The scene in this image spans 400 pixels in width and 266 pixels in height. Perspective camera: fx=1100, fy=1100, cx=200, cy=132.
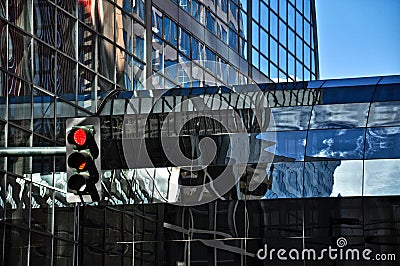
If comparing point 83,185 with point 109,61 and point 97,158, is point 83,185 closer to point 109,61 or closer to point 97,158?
point 97,158

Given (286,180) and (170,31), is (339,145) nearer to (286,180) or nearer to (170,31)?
(286,180)

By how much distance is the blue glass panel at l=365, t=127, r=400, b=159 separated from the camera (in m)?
34.3

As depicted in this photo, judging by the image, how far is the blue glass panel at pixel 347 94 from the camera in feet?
117

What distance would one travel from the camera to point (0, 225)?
31.5 meters

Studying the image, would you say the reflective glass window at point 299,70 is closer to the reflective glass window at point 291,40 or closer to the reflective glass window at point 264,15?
the reflective glass window at point 291,40

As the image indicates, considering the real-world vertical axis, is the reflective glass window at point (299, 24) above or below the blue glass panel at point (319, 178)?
above

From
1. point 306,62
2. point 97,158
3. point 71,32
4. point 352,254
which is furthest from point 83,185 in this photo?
point 306,62

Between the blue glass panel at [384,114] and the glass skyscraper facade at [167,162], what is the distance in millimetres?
46

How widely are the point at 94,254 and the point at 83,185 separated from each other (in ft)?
76.0

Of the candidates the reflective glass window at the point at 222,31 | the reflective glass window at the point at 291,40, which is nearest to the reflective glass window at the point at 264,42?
the reflective glass window at the point at 291,40

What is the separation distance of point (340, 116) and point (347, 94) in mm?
1053

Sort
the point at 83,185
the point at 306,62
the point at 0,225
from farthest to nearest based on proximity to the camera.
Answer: the point at 306,62 → the point at 0,225 → the point at 83,185

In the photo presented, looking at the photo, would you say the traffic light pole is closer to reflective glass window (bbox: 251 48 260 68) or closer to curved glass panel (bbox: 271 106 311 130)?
curved glass panel (bbox: 271 106 311 130)

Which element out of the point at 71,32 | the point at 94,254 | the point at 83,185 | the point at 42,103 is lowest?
the point at 94,254
